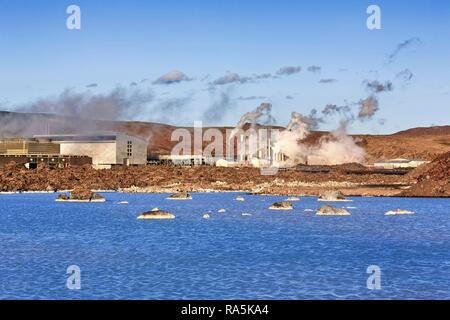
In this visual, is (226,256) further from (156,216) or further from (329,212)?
(329,212)

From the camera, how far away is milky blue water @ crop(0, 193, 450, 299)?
125 feet

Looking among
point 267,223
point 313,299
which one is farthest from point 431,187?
point 313,299

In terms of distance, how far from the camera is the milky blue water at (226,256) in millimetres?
38000

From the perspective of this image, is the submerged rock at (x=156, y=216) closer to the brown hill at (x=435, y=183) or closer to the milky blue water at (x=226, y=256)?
the milky blue water at (x=226, y=256)

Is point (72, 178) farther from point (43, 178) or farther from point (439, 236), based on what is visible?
point (439, 236)

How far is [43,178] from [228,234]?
432 ft

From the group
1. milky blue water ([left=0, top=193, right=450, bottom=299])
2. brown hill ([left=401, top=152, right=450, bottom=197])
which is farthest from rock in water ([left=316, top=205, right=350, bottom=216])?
brown hill ([left=401, top=152, right=450, bottom=197])

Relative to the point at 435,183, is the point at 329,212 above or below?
below

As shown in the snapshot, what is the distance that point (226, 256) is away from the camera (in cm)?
5403

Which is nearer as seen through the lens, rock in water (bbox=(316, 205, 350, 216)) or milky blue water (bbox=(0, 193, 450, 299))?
milky blue water (bbox=(0, 193, 450, 299))

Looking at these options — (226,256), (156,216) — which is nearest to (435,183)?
(156,216)

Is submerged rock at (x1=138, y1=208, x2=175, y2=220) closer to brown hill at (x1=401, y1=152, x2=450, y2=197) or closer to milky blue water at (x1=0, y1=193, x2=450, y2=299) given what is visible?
milky blue water at (x1=0, y1=193, x2=450, y2=299)

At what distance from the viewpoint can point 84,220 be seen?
305 ft

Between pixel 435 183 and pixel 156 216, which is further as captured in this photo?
pixel 435 183
